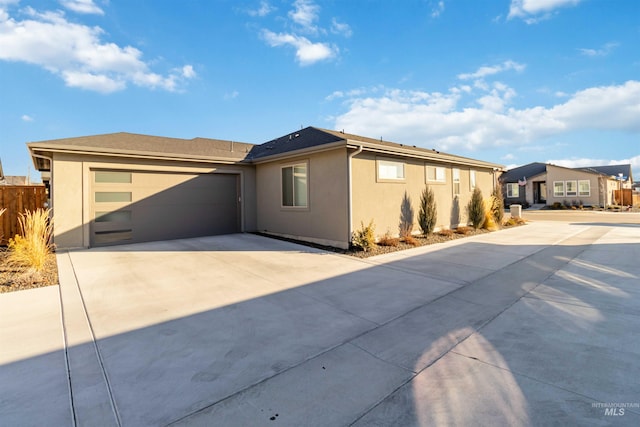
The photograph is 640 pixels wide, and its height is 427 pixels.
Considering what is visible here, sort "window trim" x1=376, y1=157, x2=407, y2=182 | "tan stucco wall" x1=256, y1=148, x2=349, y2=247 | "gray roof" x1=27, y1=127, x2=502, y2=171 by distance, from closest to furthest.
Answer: "gray roof" x1=27, y1=127, x2=502, y2=171, "tan stucco wall" x1=256, y1=148, x2=349, y2=247, "window trim" x1=376, y1=157, x2=407, y2=182

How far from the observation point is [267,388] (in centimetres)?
227

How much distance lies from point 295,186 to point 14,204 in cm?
797

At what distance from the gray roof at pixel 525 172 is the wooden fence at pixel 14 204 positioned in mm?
35870

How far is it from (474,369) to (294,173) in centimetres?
773

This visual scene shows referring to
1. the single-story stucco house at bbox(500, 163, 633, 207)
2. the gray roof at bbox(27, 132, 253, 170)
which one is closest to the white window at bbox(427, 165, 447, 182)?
the gray roof at bbox(27, 132, 253, 170)

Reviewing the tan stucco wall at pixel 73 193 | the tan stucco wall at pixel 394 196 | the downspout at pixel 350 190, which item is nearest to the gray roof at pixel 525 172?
the tan stucco wall at pixel 394 196

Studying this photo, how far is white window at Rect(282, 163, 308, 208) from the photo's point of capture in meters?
9.20

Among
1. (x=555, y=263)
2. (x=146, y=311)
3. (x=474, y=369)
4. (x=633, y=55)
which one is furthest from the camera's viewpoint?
(x=633, y=55)

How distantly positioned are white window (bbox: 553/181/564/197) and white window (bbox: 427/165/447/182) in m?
24.1

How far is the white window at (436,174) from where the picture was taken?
10.8m

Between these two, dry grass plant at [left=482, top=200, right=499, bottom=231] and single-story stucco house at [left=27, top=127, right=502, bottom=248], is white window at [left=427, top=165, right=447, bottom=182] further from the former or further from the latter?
dry grass plant at [left=482, top=200, right=499, bottom=231]

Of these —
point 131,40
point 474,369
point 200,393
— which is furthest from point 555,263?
point 131,40

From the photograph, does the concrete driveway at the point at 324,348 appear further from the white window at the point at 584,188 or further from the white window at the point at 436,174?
the white window at the point at 584,188

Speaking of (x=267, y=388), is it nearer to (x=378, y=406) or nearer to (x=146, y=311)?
(x=378, y=406)
